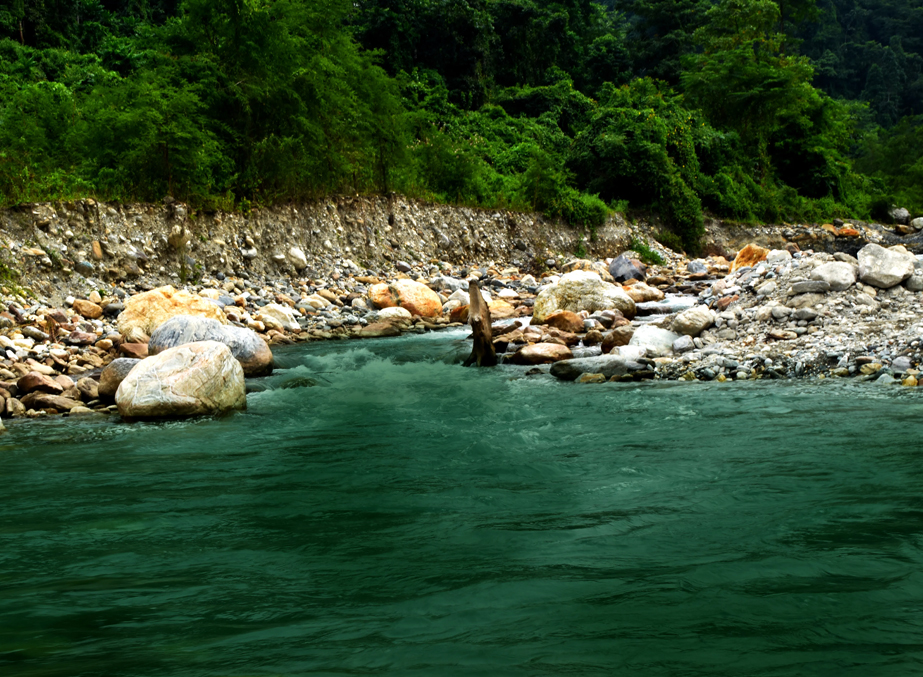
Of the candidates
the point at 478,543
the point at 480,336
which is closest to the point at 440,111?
the point at 480,336

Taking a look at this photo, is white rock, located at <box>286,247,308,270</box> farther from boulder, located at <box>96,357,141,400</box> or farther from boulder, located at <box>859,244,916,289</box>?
boulder, located at <box>859,244,916,289</box>

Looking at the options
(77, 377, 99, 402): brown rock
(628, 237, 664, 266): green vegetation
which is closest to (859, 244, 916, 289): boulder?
(77, 377, 99, 402): brown rock

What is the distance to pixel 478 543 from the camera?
11.4ft

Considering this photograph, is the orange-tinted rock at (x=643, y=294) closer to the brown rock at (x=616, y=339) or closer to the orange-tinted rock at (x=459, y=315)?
the orange-tinted rock at (x=459, y=315)

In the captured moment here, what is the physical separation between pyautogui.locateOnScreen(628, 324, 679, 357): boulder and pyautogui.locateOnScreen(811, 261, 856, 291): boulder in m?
2.09

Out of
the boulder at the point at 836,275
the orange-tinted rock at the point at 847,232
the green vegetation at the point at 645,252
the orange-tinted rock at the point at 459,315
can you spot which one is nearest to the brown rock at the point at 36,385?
the orange-tinted rock at the point at 459,315

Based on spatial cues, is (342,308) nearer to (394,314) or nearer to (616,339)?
(394,314)

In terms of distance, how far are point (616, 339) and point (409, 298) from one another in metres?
5.48

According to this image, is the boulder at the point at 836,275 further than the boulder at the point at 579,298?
No

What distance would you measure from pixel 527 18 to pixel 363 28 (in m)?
8.82

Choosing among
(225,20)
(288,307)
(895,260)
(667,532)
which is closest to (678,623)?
(667,532)

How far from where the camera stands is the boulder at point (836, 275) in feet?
29.6

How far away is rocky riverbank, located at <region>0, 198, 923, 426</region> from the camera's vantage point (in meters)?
7.28

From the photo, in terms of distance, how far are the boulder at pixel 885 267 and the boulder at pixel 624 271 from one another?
783 cm
